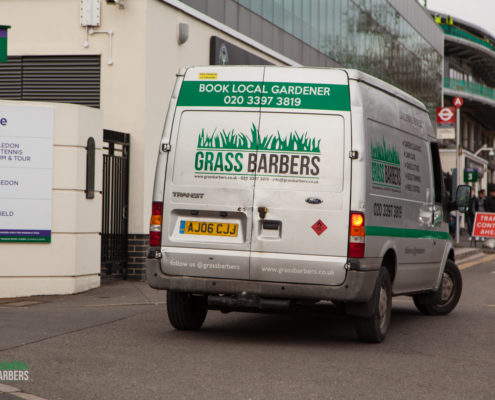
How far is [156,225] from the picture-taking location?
27.5 ft

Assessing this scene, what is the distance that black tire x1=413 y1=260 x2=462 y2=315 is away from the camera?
11344 millimetres

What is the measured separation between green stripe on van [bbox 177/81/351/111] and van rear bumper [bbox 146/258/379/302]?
1.51 metres

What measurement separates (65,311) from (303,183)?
3790mm

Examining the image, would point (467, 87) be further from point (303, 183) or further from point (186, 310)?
point (303, 183)

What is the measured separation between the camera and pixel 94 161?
1273cm

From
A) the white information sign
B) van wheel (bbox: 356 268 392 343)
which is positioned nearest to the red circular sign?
the white information sign

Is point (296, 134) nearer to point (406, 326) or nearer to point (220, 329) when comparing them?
point (220, 329)

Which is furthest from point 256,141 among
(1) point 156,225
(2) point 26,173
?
(2) point 26,173

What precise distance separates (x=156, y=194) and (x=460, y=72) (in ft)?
211

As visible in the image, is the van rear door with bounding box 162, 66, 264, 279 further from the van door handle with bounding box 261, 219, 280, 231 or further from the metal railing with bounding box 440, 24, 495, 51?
the metal railing with bounding box 440, 24, 495, 51

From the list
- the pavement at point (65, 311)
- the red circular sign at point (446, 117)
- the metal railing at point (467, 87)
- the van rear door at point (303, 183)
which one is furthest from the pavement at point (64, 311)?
the metal railing at point (467, 87)

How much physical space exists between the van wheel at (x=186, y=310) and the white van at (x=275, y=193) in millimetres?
113

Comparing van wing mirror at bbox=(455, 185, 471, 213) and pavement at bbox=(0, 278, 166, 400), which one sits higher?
van wing mirror at bbox=(455, 185, 471, 213)

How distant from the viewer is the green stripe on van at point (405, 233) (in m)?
8.22
